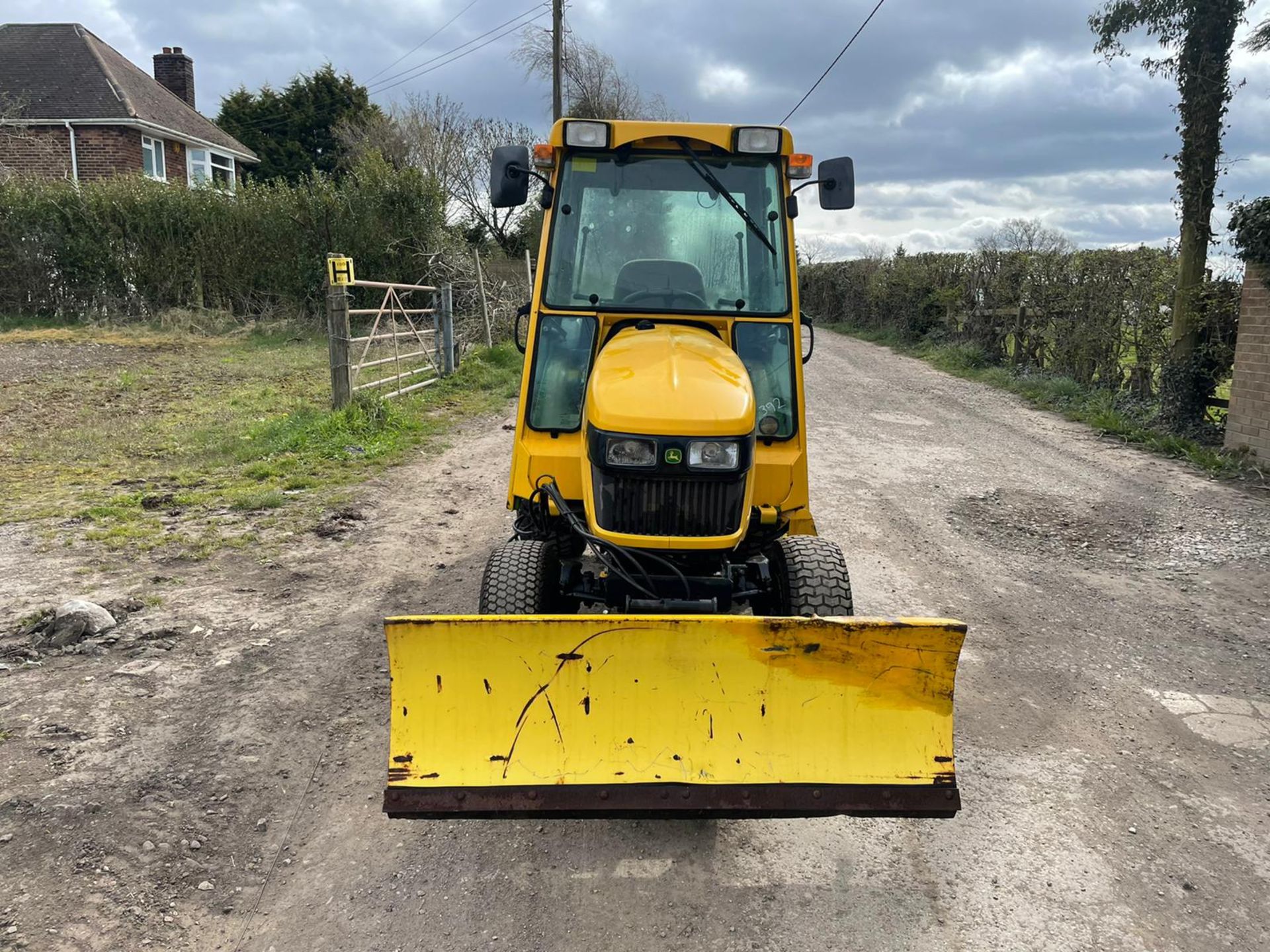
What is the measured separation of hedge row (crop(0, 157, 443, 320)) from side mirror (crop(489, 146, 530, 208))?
55.6 feet

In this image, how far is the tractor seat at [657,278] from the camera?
4.10 m

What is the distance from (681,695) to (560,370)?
174cm

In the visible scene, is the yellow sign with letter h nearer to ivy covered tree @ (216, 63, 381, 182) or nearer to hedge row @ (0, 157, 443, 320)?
hedge row @ (0, 157, 443, 320)

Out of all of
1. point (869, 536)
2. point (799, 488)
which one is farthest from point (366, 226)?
point (799, 488)

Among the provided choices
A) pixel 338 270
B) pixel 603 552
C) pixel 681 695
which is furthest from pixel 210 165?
pixel 681 695

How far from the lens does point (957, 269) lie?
18562mm

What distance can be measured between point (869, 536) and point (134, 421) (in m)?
8.05

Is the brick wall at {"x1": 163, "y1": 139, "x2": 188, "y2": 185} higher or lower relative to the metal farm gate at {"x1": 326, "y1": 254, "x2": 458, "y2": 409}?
higher

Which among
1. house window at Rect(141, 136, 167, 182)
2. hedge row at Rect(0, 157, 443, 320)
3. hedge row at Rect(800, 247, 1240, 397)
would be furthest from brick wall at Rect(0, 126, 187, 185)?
hedge row at Rect(800, 247, 1240, 397)

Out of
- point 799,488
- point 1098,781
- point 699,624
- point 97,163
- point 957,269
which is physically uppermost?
point 97,163

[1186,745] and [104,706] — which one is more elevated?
[104,706]

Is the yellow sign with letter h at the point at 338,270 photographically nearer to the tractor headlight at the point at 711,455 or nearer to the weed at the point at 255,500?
the weed at the point at 255,500

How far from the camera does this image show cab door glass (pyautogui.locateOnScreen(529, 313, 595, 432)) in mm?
3945

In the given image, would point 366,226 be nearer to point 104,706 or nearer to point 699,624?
point 104,706
